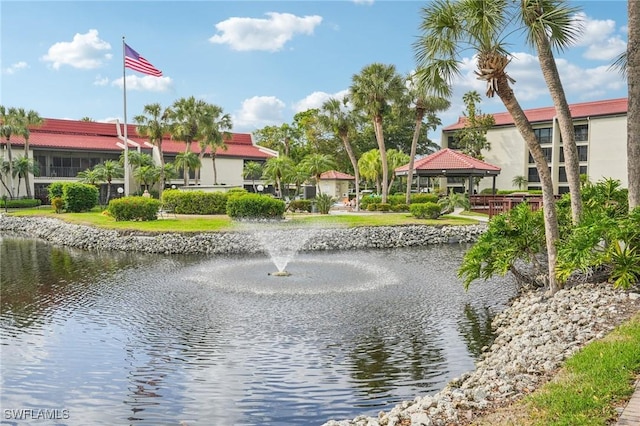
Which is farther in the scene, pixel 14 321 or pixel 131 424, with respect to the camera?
pixel 14 321

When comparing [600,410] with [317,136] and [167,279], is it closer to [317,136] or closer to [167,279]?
[167,279]

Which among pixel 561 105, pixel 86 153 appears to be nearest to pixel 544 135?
pixel 86 153

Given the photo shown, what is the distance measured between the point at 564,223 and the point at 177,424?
10905 millimetres

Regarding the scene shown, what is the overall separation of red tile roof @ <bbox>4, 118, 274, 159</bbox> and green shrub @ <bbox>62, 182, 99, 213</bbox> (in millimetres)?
12334

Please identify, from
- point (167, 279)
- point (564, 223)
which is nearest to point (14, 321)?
point (167, 279)

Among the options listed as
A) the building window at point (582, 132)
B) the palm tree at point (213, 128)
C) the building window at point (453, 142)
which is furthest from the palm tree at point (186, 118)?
the building window at point (582, 132)

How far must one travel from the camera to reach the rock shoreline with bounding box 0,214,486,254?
76.5ft

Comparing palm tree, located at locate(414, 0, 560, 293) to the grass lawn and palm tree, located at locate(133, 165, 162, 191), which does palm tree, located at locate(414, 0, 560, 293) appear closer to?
Answer: the grass lawn

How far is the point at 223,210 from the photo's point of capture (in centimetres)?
3241

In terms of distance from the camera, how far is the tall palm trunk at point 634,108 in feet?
37.1

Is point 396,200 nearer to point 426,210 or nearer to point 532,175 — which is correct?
point 426,210

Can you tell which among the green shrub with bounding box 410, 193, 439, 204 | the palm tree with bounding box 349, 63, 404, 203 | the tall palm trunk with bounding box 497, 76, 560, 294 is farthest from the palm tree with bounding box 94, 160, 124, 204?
the tall palm trunk with bounding box 497, 76, 560, 294

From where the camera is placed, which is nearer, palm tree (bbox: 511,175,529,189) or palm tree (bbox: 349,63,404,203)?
palm tree (bbox: 349,63,404,203)

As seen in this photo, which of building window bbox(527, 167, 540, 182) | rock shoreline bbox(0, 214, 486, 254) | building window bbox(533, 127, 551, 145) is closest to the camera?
rock shoreline bbox(0, 214, 486, 254)
